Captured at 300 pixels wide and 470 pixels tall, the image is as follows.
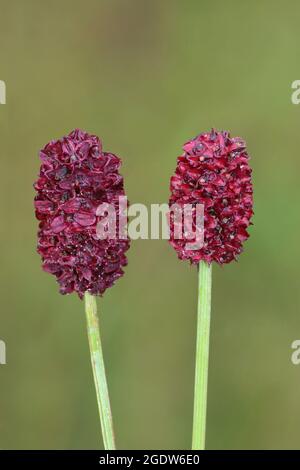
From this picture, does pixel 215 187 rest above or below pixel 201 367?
above

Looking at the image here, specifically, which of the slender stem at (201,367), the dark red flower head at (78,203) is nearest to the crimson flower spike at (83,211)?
the dark red flower head at (78,203)

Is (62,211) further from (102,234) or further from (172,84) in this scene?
(172,84)

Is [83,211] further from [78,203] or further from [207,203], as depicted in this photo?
[207,203]

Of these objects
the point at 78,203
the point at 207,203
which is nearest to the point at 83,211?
the point at 78,203

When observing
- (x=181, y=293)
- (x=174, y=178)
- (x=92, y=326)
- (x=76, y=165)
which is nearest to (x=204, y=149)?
(x=174, y=178)

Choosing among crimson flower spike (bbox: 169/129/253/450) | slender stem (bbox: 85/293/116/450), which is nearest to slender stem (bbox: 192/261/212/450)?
crimson flower spike (bbox: 169/129/253/450)
